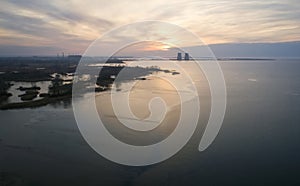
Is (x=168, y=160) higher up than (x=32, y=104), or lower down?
lower down

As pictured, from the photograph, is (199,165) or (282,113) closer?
(199,165)

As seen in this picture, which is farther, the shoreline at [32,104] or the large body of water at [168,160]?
the shoreline at [32,104]

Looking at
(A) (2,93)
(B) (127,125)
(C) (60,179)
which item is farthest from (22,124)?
(A) (2,93)

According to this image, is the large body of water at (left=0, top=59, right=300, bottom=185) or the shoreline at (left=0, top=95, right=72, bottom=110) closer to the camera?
the large body of water at (left=0, top=59, right=300, bottom=185)

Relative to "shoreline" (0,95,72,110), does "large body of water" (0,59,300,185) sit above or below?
below

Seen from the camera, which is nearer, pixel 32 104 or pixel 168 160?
pixel 168 160

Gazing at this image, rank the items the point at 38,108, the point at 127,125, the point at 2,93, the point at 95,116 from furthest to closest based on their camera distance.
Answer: the point at 2,93 < the point at 38,108 < the point at 95,116 < the point at 127,125

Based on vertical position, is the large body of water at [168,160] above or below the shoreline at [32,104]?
below

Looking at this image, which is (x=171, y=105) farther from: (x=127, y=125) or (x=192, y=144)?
(x=192, y=144)
